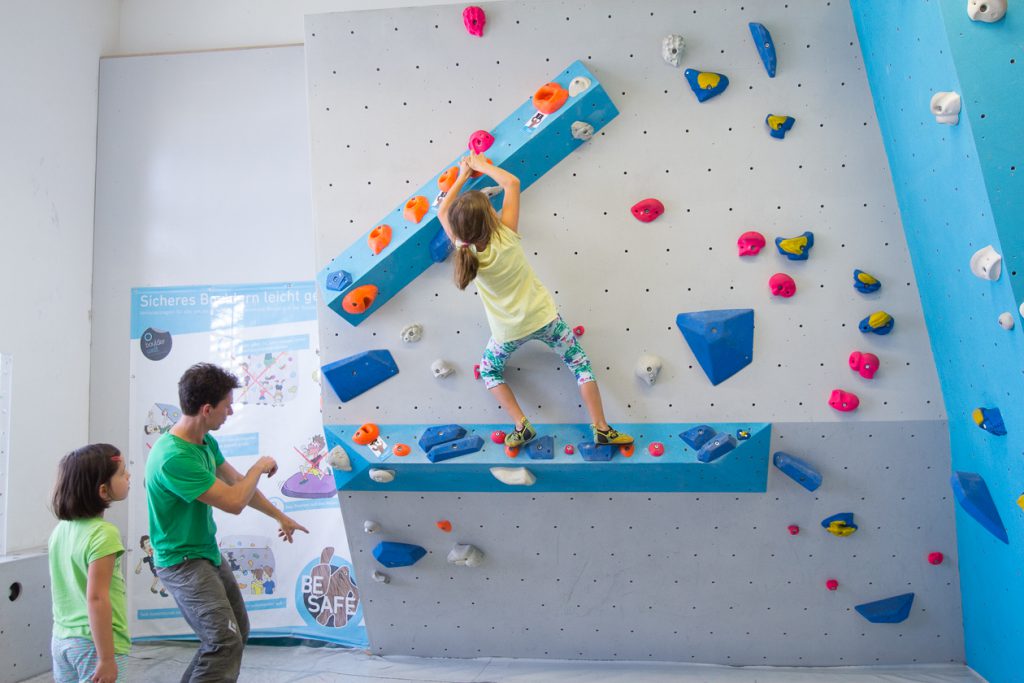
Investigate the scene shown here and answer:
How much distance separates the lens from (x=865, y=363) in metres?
2.40

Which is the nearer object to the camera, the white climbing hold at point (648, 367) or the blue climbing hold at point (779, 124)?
the blue climbing hold at point (779, 124)

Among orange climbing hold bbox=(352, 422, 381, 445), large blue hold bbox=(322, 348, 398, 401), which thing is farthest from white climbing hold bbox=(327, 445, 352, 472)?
large blue hold bbox=(322, 348, 398, 401)

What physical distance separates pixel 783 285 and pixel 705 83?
0.63 m

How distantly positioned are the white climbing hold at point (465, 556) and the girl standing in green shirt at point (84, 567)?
1080 mm

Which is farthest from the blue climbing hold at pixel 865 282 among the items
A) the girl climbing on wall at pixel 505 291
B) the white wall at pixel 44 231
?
the white wall at pixel 44 231

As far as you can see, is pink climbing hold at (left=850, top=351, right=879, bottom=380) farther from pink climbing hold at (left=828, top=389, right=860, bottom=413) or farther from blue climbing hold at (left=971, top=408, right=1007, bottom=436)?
blue climbing hold at (left=971, top=408, right=1007, bottom=436)

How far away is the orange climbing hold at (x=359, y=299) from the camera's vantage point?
2525mm

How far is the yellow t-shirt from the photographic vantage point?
2318 millimetres

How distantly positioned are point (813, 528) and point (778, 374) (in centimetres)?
54

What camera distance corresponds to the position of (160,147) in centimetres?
352

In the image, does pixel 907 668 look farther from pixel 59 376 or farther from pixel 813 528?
pixel 59 376

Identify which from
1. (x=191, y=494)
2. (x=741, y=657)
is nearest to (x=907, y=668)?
(x=741, y=657)

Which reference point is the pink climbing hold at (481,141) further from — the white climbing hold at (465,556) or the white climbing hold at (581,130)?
the white climbing hold at (465,556)

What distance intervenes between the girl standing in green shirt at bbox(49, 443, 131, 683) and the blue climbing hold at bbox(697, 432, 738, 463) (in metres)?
1.59
